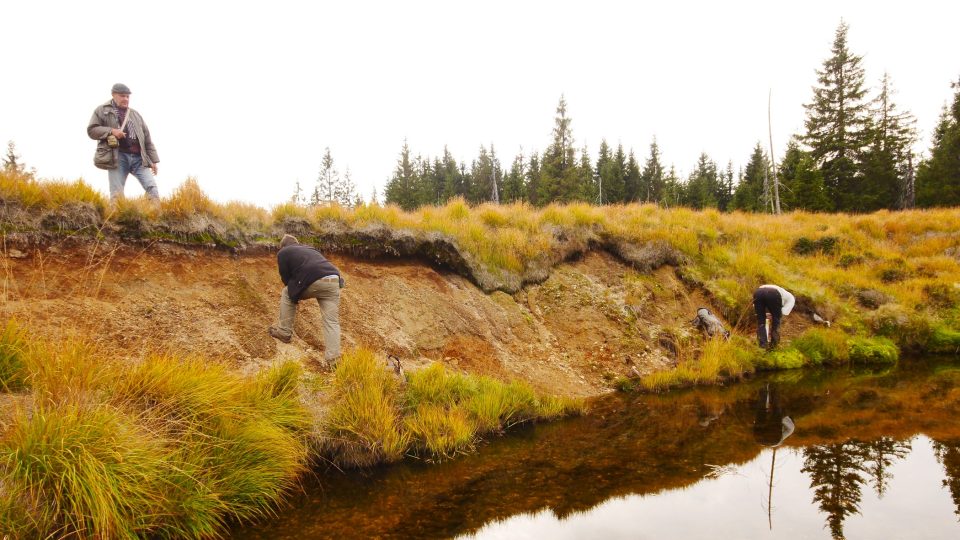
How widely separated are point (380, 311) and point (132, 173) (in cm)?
478

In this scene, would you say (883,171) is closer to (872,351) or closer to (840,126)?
(840,126)

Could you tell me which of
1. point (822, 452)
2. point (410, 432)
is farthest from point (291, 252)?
point (822, 452)

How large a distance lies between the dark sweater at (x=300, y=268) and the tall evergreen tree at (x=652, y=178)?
54050mm

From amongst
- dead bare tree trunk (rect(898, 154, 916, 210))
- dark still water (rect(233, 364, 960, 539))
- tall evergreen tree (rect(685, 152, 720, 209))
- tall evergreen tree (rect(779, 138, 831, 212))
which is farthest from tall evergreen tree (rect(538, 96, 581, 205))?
dark still water (rect(233, 364, 960, 539))

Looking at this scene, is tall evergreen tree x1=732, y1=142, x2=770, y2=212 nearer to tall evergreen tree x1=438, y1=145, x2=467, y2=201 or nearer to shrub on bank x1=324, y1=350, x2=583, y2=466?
tall evergreen tree x1=438, y1=145, x2=467, y2=201

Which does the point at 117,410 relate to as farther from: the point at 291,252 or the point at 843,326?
the point at 843,326

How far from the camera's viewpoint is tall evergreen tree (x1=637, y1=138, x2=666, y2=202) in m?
56.9

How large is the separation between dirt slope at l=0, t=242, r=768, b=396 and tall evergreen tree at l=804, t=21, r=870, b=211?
2685cm

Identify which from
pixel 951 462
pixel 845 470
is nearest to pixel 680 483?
pixel 845 470

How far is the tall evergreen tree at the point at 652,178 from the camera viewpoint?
187ft

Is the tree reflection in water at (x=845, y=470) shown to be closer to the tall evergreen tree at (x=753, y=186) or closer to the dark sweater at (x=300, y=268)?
the dark sweater at (x=300, y=268)

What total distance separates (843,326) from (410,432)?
36.6ft

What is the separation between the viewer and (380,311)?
8.67m

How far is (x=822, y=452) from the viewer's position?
5457mm
